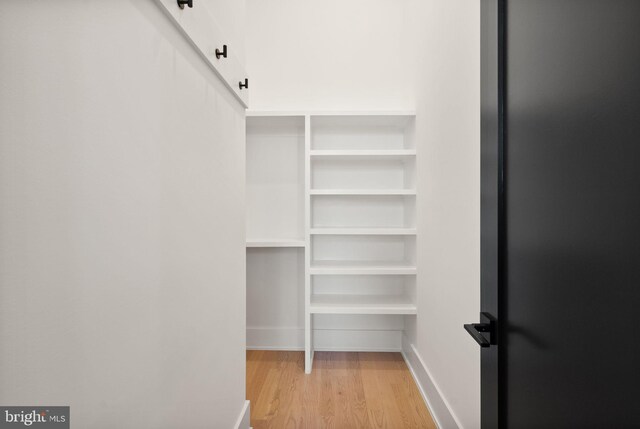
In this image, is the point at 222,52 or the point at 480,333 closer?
the point at 480,333

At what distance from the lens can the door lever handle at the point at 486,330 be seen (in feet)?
2.76

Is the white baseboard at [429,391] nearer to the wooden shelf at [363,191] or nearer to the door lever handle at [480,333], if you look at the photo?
the door lever handle at [480,333]

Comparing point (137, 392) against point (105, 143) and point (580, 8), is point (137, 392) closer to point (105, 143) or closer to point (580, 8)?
point (105, 143)

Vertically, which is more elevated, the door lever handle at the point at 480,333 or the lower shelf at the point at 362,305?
the door lever handle at the point at 480,333

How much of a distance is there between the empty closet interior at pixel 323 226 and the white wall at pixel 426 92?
0.79ft

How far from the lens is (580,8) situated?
554 millimetres

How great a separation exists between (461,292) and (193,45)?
4.23 feet

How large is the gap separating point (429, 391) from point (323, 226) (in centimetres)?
129

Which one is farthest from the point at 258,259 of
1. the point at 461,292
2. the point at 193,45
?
the point at 193,45

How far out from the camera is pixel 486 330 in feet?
2.86

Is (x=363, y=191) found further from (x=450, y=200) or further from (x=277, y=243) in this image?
(x=450, y=200)

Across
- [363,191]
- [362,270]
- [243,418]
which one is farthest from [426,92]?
[243,418]

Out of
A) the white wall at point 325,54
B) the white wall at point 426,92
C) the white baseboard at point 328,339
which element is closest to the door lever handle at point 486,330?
the white wall at point 426,92

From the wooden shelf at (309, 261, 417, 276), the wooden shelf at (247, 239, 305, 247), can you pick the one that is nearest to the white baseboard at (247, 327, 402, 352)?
the wooden shelf at (309, 261, 417, 276)
